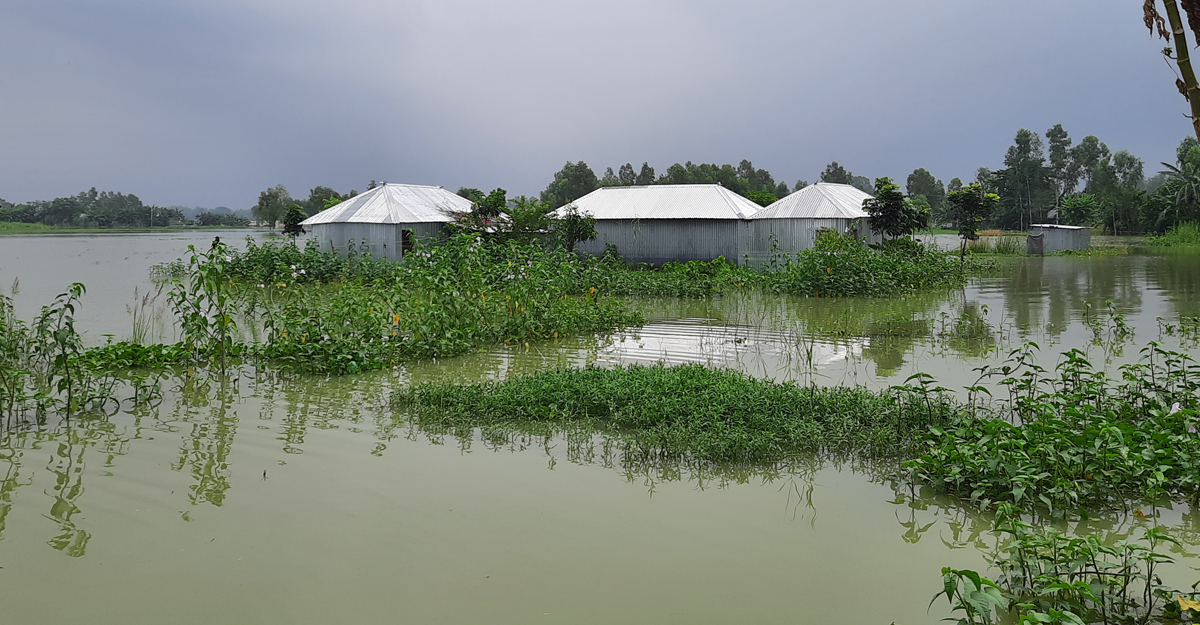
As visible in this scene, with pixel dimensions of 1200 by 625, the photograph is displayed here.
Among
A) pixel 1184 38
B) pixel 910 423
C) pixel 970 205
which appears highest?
pixel 970 205

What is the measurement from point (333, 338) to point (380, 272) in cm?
1177

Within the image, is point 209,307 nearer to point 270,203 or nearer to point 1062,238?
point 1062,238

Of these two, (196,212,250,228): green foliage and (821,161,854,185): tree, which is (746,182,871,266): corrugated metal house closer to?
(821,161,854,185): tree

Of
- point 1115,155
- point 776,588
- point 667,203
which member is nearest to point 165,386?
point 776,588

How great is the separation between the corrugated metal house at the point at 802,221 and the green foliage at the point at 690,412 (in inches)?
681

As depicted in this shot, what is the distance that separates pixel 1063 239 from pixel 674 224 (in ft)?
72.9

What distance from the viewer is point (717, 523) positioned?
15.7 ft

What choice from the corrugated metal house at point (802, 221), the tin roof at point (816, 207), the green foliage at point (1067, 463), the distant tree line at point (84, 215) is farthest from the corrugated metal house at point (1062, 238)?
the distant tree line at point (84, 215)

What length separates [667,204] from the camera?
87.9ft

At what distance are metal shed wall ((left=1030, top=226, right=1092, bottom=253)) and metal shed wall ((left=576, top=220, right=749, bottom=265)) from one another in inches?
789

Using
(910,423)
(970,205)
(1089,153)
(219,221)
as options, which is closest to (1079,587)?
(910,423)

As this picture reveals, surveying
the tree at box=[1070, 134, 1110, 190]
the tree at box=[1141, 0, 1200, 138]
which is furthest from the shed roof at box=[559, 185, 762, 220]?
the tree at box=[1070, 134, 1110, 190]

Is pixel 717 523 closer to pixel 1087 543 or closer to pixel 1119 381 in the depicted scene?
pixel 1087 543

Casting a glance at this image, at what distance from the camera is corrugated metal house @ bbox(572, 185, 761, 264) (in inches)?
1001
